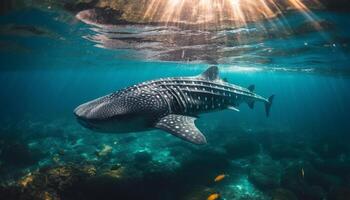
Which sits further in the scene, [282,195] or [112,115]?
[282,195]

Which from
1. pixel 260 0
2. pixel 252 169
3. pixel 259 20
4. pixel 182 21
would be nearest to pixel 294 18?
pixel 259 20

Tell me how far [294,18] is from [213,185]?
9.11 m

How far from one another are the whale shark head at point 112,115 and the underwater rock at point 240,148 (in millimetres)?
12238

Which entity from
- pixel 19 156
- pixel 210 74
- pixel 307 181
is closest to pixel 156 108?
pixel 210 74

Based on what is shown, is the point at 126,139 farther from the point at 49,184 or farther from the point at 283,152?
the point at 49,184

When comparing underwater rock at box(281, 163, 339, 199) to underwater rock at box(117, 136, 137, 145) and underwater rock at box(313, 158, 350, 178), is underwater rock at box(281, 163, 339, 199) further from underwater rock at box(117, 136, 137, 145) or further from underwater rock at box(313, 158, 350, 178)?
underwater rock at box(117, 136, 137, 145)

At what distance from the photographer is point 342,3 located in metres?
11.5

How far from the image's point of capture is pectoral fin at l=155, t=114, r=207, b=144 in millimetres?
Result: 5734

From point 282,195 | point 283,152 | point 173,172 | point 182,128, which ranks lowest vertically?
point 283,152

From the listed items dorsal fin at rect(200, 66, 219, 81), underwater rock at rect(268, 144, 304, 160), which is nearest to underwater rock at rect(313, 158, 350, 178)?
underwater rock at rect(268, 144, 304, 160)

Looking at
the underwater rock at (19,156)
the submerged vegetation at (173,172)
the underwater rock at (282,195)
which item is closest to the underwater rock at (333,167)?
the submerged vegetation at (173,172)

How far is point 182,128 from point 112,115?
1.55 metres

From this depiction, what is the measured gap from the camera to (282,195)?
1177 centimetres

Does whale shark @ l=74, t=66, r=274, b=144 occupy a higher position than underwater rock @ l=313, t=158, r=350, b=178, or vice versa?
whale shark @ l=74, t=66, r=274, b=144
